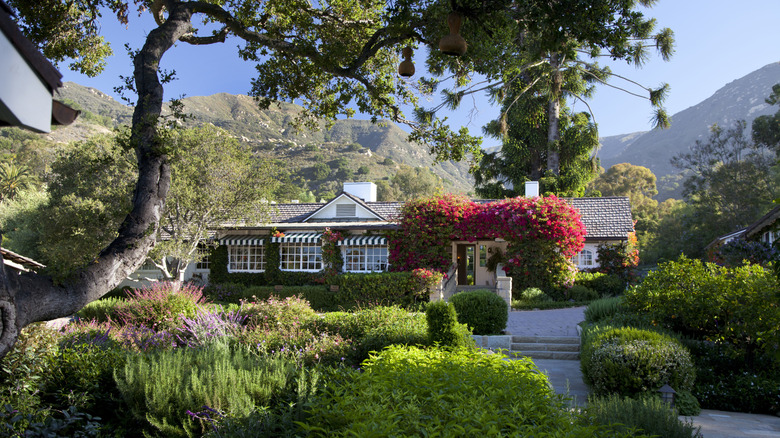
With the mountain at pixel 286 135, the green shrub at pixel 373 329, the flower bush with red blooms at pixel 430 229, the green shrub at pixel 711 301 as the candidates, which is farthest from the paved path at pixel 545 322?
the mountain at pixel 286 135

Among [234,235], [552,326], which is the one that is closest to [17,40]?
[552,326]

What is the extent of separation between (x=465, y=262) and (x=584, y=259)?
660 cm

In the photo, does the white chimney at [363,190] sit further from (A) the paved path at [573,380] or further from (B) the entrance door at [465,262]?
(A) the paved path at [573,380]

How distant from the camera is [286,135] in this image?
92188 millimetres

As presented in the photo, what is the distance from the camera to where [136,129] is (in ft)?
15.2

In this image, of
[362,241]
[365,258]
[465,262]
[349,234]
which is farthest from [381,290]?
[465,262]

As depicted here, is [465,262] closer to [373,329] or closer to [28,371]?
[373,329]

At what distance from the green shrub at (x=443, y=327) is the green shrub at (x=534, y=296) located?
11.3 meters

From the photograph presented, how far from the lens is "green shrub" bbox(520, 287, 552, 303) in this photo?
18859 mm

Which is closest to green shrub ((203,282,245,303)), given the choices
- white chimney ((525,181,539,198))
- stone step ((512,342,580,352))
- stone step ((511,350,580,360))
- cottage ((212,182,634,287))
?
cottage ((212,182,634,287))

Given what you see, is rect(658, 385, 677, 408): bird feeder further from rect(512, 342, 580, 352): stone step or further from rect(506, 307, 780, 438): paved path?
rect(512, 342, 580, 352): stone step

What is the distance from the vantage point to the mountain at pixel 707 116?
13800cm

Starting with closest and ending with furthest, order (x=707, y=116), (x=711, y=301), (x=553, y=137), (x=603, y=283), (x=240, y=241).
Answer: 1. (x=711, y=301)
2. (x=603, y=283)
3. (x=240, y=241)
4. (x=553, y=137)
5. (x=707, y=116)

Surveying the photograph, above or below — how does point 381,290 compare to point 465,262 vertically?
below
